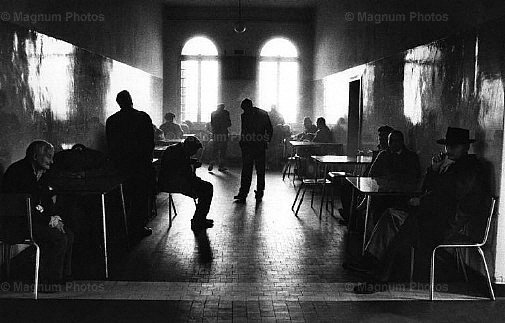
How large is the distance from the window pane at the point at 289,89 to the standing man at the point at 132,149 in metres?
10.4

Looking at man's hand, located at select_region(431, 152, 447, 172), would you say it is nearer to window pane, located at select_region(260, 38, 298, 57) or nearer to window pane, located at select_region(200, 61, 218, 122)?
window pane, located at select_region(260, 38, 298, 57)

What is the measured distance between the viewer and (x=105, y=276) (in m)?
5.43

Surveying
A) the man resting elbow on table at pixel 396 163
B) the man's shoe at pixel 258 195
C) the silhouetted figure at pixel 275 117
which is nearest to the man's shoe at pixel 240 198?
the man's shoe at pixel 258 195

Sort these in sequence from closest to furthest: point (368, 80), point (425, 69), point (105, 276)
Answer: point (105, 276) → point (425, 69) → point (368, 80)

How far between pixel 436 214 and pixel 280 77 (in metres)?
12.8

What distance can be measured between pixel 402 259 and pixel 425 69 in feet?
7.70

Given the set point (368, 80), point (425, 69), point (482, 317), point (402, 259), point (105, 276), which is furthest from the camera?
point (368, 80)

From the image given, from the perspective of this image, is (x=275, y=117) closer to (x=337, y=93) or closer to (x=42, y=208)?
(x=337, y=93)

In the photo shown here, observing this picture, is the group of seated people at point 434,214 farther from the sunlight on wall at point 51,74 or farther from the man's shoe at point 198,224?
the sunlight on wall at point 51,74

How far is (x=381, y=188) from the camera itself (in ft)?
18.4

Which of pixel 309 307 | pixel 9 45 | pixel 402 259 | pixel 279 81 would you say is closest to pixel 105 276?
pixel 309 307

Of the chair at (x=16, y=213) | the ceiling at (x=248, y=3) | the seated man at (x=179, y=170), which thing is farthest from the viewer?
the ceiling at (x=248, y=3)

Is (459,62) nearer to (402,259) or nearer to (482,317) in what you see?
(402,259)

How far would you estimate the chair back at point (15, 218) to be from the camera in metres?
4.52
